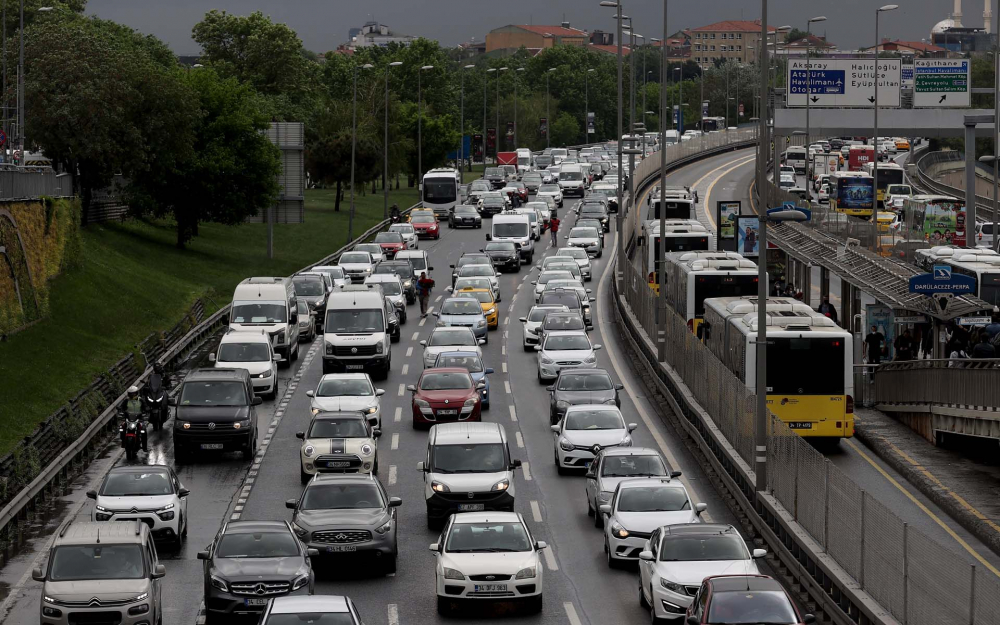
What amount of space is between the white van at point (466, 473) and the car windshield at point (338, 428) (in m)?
2.93

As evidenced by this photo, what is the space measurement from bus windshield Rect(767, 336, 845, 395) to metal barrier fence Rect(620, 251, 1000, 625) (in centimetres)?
120

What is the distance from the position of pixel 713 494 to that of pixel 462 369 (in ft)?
29.2

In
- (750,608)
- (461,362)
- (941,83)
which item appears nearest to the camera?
(750,608)

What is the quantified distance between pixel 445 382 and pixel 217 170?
3514cm

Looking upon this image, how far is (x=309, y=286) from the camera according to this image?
5188 centimetres

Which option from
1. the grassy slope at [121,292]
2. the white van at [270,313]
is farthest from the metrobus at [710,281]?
the grassy slope at [121,292]

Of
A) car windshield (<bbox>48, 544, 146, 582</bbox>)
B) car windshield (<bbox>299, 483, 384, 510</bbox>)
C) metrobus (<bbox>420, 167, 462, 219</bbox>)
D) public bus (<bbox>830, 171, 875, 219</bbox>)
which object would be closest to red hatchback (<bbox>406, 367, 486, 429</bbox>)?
car windshield (<bbox>299, 483, 384, 510</bbox>)

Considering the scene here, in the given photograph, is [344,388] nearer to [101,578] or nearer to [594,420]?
[594,420]

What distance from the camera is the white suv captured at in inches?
939

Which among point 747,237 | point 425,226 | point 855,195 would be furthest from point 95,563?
point 855,195

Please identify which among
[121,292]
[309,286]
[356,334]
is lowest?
[356,334]

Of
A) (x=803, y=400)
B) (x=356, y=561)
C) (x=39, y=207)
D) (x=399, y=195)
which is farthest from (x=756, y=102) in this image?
(x=356, y=561)

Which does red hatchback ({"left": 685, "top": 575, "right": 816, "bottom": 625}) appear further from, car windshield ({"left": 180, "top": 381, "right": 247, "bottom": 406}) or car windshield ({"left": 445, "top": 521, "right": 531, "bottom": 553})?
car windshield ({"left": 180, "top": 381, "right": 247, "bottom": 406})

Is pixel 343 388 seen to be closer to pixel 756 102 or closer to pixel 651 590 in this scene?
pixel 651 590
